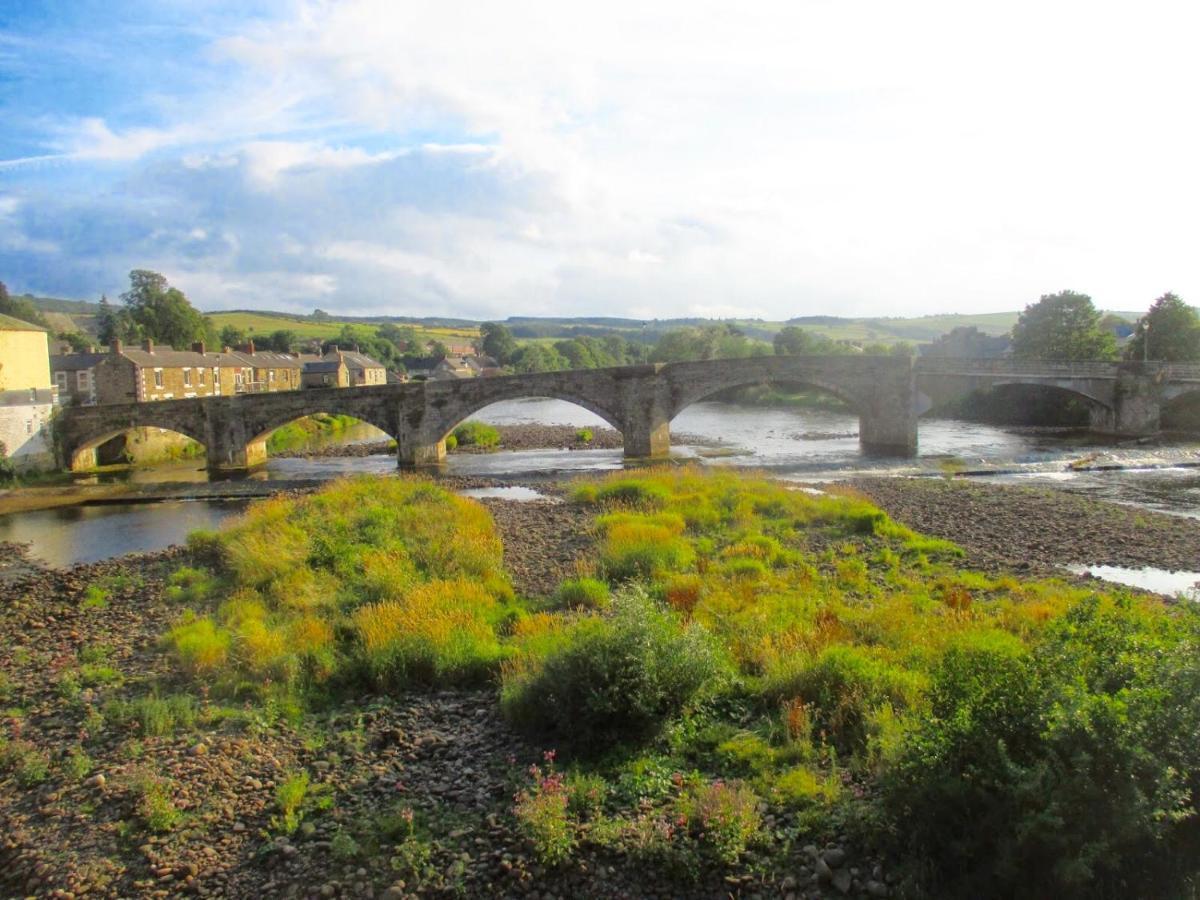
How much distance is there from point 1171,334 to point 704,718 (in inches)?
2084

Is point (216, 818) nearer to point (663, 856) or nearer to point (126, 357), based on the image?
point (663, 856)

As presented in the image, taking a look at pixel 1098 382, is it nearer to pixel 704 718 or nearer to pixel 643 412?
pixel 643 412

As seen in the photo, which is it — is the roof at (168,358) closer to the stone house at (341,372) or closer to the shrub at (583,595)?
the stone house at (341,372)

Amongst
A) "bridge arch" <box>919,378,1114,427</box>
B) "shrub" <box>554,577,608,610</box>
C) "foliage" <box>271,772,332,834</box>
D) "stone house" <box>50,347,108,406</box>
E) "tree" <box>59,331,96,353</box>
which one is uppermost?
"tree" <box>59,331,96,353</box>

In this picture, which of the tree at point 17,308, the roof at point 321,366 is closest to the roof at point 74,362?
the roof at point 321,366

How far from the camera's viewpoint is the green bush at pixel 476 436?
44156 millimetres

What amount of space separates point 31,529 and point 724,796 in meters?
26.3

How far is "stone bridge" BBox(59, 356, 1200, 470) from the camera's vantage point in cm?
3744

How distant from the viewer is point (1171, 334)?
163ft

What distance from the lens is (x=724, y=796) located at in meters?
7.35

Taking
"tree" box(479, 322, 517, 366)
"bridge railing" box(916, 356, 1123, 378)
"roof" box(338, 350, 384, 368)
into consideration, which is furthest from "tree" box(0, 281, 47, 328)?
"bridge railing" box(916, 356, 1123, 378)

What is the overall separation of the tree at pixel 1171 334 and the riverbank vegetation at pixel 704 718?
4348 cm

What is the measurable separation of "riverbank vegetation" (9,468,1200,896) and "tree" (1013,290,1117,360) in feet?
153

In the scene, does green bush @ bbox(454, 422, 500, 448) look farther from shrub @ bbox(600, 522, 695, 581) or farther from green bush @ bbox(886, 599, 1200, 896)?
green bush @ bbox(886, 599, 1200, 896)
